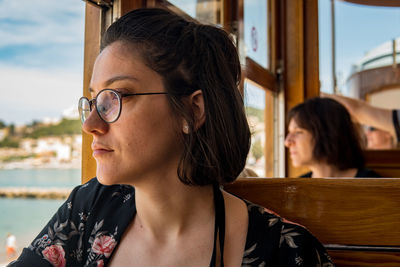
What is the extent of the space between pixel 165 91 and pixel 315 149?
1.63 meters

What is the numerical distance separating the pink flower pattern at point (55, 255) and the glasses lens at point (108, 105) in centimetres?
38

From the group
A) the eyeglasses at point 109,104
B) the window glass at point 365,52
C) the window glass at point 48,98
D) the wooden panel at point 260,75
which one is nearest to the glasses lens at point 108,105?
the eyeglasses at point 109,104

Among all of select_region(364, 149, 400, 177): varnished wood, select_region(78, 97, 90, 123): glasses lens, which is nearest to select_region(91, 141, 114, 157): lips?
select_region(78, 97, 90, 123): glasses lens

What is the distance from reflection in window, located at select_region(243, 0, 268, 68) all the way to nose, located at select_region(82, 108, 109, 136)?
1.81 meters

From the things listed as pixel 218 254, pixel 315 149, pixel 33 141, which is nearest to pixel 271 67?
pixel 315 149

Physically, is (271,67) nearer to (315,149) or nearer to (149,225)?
(315,149)

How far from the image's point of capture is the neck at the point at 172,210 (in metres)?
1.05

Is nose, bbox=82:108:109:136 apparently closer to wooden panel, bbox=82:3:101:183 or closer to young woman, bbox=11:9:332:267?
young woman, bbox=11:9:332:267

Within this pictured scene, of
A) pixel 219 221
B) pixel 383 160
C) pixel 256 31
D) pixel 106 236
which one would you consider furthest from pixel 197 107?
pixel 383 160

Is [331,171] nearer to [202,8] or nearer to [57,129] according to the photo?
[202,8]

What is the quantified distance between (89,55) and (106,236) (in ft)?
2.14

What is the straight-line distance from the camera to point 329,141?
239 centimetres

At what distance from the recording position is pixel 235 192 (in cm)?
126

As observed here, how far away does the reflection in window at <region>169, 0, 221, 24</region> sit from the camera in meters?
1.87
